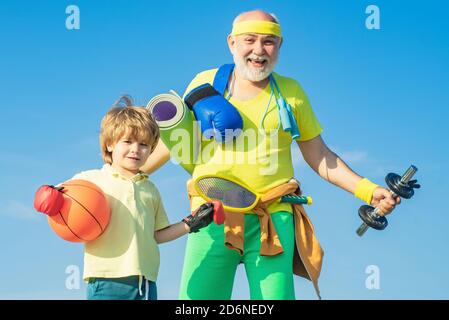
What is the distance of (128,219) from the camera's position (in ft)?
17.7

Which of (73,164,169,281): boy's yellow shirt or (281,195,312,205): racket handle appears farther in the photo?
(281,195,312,205): racket handle

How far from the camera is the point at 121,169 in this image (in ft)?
18.2

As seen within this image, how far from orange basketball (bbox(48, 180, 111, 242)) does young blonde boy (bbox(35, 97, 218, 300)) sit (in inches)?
3.9

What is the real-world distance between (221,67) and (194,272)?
1507 millimetres

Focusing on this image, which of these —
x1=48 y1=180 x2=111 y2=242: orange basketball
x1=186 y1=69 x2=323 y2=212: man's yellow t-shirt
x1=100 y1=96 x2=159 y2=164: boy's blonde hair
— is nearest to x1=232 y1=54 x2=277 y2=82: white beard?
x1=186 y1=69 x2=323 y2=212: man's yellow t-shirt

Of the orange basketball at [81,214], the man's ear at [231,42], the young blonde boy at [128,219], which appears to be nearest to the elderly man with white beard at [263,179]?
the man's ear at [231,42]

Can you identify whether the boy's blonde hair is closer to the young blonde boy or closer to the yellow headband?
the young blonde boy

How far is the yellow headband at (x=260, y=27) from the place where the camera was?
6.05 meters

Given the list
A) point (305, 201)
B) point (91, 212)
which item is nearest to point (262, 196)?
point (305, 201)

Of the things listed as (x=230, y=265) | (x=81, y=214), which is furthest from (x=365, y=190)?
(x=81, y=214)

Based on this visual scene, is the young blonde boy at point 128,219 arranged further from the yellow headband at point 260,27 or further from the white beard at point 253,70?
the yellow headband at point 260,27

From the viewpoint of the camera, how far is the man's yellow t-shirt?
5.96 meters

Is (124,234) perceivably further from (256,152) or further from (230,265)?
(256,152)

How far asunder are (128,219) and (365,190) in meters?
1.72
